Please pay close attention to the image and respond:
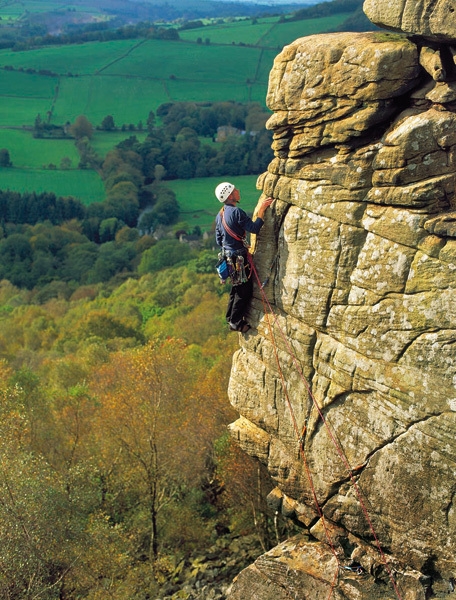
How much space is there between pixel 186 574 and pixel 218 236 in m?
9.10

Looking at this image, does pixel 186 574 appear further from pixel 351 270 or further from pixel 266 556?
pixel 351 270

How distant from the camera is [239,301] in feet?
43.0

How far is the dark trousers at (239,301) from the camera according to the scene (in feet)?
42.9

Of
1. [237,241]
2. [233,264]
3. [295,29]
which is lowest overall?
[233,264]

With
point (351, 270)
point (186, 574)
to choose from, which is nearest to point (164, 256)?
point (186, 574)

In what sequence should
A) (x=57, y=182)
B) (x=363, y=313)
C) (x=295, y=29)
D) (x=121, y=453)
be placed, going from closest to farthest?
(x=363, y=313) → (x=121, y=453) → (x=57, y=182) → (x=295, y=29)

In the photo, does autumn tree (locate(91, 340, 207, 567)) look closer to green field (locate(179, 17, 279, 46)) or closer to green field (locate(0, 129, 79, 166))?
green field (locate(0, 129, 79, 166))

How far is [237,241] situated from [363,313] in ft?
9.37

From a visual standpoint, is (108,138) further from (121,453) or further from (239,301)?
(239,301)

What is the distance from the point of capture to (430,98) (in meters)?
10.1

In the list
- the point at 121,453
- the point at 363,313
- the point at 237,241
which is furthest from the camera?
the point at 121,453

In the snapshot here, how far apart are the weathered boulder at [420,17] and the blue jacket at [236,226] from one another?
3.89 meters

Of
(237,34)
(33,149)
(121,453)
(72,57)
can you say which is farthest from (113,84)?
(121,453)

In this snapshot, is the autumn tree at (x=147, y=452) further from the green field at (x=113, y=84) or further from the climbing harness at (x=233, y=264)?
the green field at (x=113, y=84)
